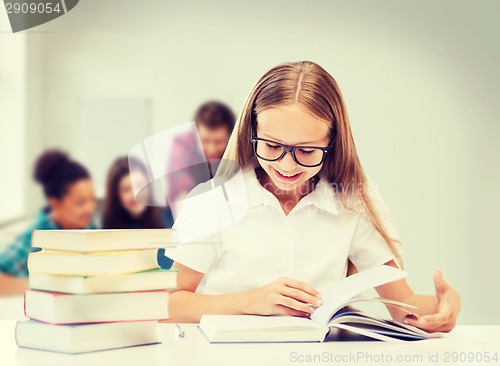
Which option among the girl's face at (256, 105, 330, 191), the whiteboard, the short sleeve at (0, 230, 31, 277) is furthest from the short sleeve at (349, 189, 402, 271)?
the short sleeve at (0, 230, 31, 277)

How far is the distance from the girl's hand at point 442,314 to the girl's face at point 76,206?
68.6 inches

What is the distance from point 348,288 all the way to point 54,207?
1905mm

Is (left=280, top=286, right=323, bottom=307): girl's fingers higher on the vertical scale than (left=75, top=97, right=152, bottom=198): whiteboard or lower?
lower

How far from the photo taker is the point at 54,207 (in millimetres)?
2682

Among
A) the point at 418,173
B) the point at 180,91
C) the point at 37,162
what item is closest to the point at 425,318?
the point at 418,173

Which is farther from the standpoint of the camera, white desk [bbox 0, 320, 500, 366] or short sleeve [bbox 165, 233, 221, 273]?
short sleeve [bbox 165, 233, 221, 273]

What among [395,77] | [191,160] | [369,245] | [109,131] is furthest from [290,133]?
[109,131]

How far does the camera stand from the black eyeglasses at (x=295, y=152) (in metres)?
1.35

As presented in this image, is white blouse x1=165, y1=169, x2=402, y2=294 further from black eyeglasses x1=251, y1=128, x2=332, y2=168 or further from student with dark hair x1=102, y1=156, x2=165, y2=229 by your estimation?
student with dark hair x1=102, y1=156, x2=165, y2=229

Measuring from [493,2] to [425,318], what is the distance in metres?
1.56

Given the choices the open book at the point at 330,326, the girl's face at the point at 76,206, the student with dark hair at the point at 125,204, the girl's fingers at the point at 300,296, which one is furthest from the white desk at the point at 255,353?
the girl's face at the point at 76,206

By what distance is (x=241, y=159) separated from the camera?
57.3 inches

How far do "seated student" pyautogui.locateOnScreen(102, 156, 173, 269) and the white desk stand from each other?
1.41m

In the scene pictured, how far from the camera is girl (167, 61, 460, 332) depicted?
137 cm
